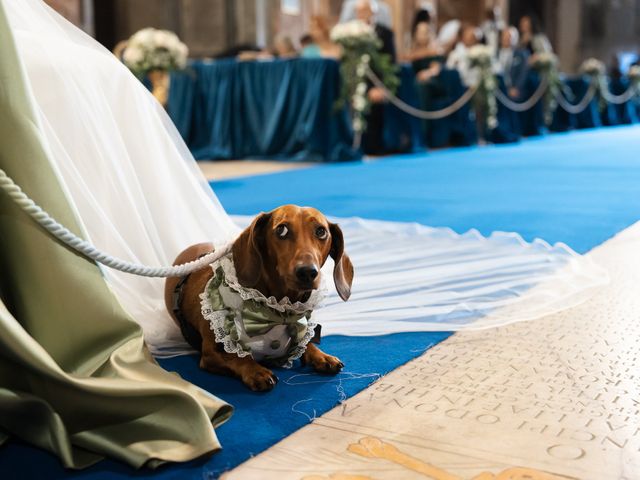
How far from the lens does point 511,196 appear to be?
Result: 19.9 feet

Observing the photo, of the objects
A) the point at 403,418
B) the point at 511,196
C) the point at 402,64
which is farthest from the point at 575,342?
the point at 402,64

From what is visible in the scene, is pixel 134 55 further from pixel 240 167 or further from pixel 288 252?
pixel 288 252

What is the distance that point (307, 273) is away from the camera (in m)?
1.85

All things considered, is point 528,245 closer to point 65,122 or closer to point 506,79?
point 65,122

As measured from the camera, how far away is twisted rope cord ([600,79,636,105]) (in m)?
16.9

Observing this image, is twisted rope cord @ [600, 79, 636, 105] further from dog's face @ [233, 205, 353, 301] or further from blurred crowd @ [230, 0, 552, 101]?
dog's face @ [233, 205, 353, 301]

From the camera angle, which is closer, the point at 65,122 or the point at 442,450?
the point at 442,450

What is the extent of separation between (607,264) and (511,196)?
2.57m

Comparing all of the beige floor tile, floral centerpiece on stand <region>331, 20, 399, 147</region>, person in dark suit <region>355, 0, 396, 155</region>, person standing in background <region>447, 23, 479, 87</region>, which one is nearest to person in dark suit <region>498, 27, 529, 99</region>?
person standing in background <region>447, 23, 479, 87</region>

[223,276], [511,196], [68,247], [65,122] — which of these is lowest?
[511,196]

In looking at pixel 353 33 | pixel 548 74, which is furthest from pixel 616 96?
pixel 353 33

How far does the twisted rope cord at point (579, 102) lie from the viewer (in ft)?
50.4

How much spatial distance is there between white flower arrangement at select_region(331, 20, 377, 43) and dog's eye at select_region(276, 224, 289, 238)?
778cm

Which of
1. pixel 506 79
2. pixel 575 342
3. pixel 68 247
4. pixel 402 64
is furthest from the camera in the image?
pixel 506 79
